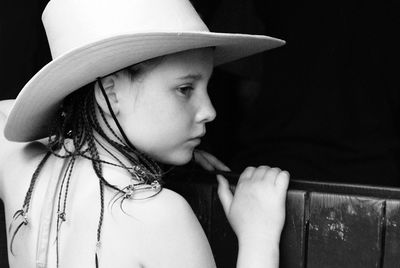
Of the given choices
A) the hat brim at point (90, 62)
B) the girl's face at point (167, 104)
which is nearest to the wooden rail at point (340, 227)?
the girl's face at point (167, 104)

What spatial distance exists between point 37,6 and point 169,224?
1.66m

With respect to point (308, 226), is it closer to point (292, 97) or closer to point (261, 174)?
point (261, 174)

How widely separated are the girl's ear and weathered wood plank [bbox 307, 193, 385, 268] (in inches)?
17.5

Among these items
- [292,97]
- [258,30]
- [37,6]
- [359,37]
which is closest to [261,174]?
[292,97]

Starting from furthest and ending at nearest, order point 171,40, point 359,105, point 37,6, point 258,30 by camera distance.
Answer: point 37,6 → point 258,30 → point 359,105 → point 171,40

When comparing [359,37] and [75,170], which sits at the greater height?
[359,37]

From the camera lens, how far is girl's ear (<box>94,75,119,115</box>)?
1.36 m

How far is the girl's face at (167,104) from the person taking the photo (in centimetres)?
133

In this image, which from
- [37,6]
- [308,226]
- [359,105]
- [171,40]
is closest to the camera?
[171,40]

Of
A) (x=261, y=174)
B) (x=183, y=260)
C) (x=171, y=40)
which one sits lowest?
(x=183, y=260)

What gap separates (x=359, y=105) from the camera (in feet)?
6.49

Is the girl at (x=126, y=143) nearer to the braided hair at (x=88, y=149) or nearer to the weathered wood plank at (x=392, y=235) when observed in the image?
the braided hair at (x=88, y=149)

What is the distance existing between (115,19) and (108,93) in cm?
16

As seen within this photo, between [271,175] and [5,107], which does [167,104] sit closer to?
[271,175]
